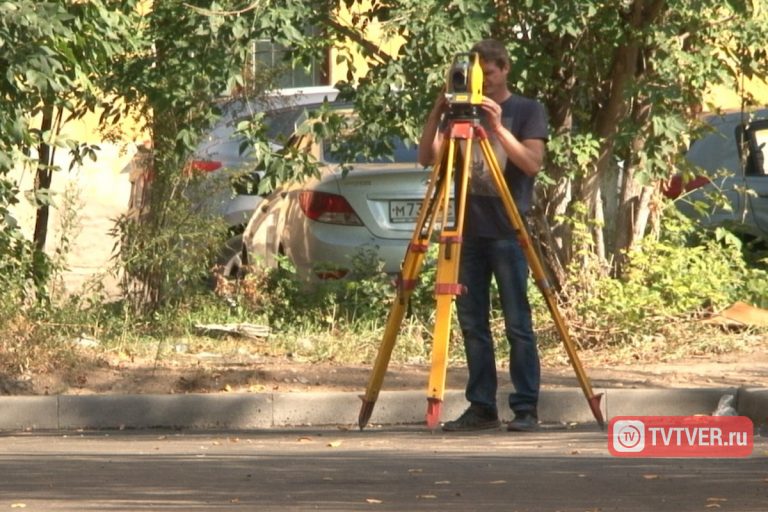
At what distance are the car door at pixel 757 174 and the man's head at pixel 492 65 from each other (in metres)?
5.87

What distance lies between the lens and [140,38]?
479 inches

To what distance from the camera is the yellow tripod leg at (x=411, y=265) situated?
28.5ft

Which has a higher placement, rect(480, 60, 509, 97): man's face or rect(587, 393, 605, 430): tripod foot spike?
rect(480, 60, 509, 97): man's face

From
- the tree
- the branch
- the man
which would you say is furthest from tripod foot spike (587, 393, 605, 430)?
the tree

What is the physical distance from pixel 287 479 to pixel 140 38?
5.50m

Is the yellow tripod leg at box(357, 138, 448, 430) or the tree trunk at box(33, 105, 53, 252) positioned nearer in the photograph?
the yellow tripod leg at box(357, 138, 448, 430)

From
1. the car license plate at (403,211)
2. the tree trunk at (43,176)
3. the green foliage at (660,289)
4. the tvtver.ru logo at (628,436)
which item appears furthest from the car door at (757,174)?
the tvtver.ru logo at (628,436)

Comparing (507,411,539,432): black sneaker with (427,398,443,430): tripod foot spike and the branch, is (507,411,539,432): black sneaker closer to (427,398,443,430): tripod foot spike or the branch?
(427,398,443,430): tripod foot spike

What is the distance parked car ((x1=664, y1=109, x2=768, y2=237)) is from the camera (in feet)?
47.5

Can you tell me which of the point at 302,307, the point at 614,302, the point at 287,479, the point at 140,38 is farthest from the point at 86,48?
the point at 287,479

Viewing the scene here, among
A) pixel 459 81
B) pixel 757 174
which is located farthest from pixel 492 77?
pixel 757 174

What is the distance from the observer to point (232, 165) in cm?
1409

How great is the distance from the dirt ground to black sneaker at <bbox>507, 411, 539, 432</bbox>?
1.21 m

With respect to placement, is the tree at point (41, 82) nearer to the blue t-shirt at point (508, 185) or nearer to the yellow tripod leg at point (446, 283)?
the blue t-shirt at point (508, 185)
